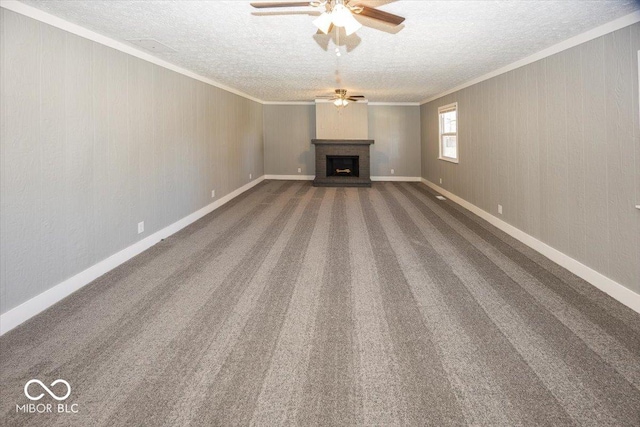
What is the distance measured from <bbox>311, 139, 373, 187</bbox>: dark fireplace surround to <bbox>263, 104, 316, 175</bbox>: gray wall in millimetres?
969

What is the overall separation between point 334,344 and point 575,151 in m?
3.10

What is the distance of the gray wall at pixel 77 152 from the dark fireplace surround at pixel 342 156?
15.9ft

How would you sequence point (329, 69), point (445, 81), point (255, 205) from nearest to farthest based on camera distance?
point (329, 69)
point (445, 81)
point (255, 205)

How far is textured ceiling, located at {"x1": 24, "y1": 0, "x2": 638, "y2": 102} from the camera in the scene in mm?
2902

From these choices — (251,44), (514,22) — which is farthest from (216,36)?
(514,22)

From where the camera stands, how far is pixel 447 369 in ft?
6.84

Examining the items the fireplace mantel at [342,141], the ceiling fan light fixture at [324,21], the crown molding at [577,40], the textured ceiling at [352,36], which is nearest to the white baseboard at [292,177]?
the fireplace mantel at [342,141]

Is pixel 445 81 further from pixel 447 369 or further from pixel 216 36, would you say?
pixel 447 369

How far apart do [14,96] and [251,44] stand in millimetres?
→ 2278

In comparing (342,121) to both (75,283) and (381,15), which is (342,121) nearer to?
(381,15)

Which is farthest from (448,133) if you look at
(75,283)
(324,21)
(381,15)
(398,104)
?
(75,283)

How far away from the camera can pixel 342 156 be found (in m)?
10.2

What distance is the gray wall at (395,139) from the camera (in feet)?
35.0

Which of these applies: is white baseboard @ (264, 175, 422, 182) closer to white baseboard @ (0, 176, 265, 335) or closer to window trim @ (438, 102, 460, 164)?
window trim @ (438, 102, 460, 164)
